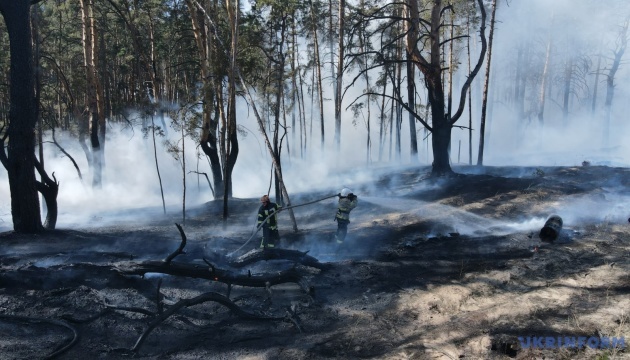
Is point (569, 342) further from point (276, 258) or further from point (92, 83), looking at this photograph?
point (92, 83)

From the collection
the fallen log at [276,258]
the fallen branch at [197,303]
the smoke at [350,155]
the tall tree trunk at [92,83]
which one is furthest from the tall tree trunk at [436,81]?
the tall tree trunk at [92,83]

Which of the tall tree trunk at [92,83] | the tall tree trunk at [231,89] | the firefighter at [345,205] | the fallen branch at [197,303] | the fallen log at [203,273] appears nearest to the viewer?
the fallen branch at [197,303]

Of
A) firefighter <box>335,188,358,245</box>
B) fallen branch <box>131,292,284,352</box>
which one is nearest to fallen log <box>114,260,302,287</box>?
fallen branch <box>131,292,284,352</box>

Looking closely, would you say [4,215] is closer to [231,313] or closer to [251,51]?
[251,51]

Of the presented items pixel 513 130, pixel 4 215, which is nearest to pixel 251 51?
pixel 4 215

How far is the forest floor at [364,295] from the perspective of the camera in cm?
576

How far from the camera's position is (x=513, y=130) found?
165 ft

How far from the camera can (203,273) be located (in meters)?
7.73

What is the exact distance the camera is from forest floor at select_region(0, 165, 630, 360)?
5.76 meters

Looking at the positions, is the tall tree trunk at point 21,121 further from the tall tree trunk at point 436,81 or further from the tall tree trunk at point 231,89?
the tall tree trunk at point 436,81

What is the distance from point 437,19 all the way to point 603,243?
10.4 meters

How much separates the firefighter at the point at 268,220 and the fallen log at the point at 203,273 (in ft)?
6.98

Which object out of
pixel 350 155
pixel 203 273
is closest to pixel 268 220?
pixel 203 273

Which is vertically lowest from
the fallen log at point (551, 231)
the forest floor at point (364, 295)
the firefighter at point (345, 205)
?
the forest floor at point (364, 295)
